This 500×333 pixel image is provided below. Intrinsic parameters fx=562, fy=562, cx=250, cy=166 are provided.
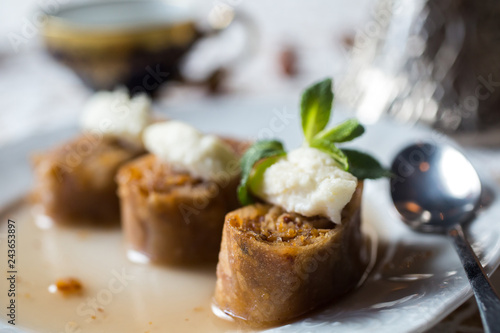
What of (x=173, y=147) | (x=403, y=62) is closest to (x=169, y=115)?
(x=173, y=147)

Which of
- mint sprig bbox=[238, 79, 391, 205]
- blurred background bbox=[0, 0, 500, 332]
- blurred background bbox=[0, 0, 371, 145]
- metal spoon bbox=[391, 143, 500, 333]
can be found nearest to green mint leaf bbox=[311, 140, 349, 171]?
mint sprig bbox=[238, 79, 391, 205]

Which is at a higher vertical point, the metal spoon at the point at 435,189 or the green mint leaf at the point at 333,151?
the green mint leaf at the point at 333,151

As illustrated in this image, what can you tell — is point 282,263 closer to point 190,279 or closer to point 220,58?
point 190,279

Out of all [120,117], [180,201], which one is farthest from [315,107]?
[120,117]

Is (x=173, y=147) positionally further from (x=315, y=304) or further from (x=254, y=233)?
(x=315, y=304)

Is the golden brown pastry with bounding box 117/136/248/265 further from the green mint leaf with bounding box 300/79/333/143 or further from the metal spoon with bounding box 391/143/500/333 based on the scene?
the metal spoon with bounding box 391/143/500/333

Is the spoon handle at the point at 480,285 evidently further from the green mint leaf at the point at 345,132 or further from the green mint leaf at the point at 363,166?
the green mint leaf at the point at 345,132

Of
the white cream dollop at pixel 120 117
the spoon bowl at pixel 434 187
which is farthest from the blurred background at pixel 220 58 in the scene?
the spoon bowl at pixel 434 187
